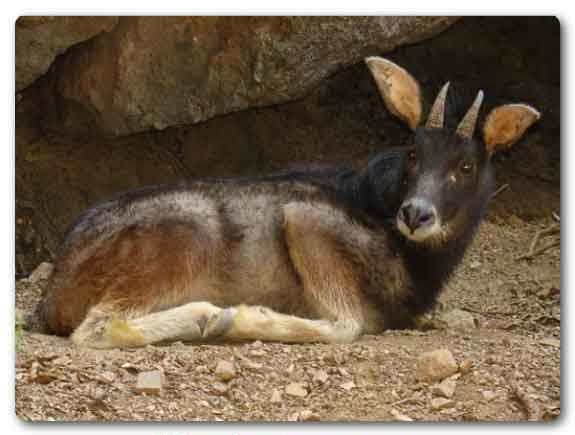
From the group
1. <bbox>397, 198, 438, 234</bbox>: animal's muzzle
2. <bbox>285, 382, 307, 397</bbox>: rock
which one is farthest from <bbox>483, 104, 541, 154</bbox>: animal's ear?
<bbox>285, 382, 307, 397</bbox>: rock

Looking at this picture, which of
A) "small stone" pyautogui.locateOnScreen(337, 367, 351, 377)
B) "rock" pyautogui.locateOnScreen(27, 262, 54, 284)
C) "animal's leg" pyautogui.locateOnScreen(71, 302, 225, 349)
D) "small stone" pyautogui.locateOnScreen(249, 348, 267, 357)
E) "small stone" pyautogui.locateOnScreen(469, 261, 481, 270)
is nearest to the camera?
"small stone" pyautogui.locateOnScreen(337, 367, 351, 377)

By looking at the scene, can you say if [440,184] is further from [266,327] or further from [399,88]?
[266,327]

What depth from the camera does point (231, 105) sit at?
19.0 ft

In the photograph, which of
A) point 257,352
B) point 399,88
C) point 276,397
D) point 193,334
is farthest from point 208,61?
point 276,397

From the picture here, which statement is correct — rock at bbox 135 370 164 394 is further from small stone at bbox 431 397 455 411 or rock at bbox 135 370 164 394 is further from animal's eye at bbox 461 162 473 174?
animal's eye at bbox 461 162 473 174

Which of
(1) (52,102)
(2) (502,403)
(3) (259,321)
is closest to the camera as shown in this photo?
(2) (502,403)

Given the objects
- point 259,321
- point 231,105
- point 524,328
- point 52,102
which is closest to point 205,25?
point 231,105

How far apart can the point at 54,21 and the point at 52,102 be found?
0.62m

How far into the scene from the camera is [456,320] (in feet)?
18.3

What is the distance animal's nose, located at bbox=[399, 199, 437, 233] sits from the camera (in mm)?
5004

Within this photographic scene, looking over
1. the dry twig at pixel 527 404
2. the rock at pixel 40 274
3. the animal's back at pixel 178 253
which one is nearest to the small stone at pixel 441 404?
the dry twig at pixel 527 404

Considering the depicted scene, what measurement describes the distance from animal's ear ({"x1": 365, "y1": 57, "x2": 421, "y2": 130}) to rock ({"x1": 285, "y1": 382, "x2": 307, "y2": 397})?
1181 mm

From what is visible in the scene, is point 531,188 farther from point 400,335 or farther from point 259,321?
point 259,321

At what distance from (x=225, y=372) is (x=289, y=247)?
732 millimetres
